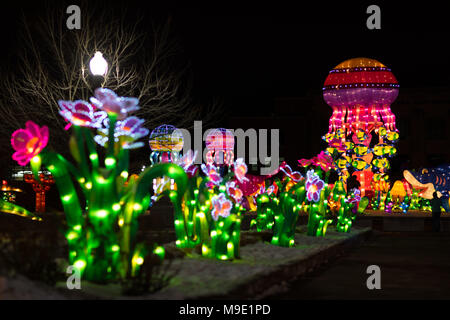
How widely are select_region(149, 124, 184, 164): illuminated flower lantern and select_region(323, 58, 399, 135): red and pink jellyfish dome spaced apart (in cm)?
623

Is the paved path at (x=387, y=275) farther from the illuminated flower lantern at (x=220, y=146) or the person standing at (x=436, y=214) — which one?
the illuminated flower lantern at (x=220, y=146)

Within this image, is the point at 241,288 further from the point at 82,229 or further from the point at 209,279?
→ the point at 82,229

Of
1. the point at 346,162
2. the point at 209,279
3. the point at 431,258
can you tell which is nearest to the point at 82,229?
the point at 209,279

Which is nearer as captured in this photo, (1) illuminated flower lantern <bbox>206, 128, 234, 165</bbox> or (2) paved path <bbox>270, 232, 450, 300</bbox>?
(2) paved path <bbox>270, 232, 450, 300</bbox>

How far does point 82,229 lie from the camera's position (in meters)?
9.29

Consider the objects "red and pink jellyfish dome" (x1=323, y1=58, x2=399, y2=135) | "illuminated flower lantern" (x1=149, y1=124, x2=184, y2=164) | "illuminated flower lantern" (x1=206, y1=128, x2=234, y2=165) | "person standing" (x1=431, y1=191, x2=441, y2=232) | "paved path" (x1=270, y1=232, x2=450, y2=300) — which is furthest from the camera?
"illuminated flower lantern" (x1=206, y1=128, x2=234, y2=165)

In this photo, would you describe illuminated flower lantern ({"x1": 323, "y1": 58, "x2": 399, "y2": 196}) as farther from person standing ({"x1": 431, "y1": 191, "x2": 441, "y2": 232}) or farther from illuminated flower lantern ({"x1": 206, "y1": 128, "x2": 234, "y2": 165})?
person standing ({"x1": 431, "y1": 191, "x2": 441, "y2": 232})

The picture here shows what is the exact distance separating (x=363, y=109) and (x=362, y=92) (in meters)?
1.43

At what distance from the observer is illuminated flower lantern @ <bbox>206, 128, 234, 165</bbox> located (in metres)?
34.5

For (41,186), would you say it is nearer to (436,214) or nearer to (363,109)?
(363,109)

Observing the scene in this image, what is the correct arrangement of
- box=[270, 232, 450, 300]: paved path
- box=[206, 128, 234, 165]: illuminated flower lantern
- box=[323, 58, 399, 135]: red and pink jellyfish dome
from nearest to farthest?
box=[270, 232, 450, 300]: paved path < box=[323, 58, 399, 135]: red and pink jellyfish dome < box=[206, 128, 234, 165]: illuminated flower lantern

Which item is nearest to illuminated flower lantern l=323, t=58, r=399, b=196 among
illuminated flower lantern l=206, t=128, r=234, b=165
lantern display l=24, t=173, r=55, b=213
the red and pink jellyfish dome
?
the red and pink jellyfish dome

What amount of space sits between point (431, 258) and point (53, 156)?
8813 millimetres
